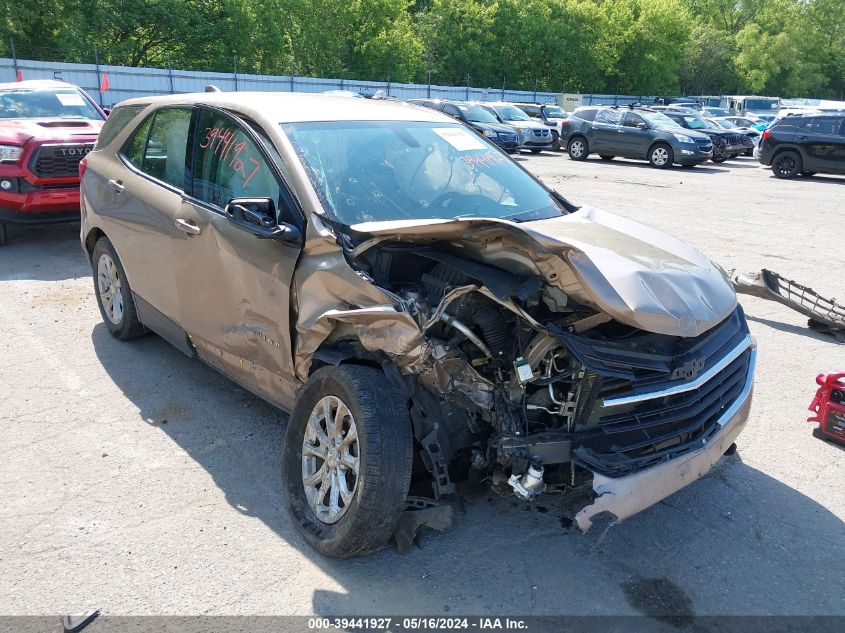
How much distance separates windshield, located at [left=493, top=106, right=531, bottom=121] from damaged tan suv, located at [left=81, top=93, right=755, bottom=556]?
22447 millimetres

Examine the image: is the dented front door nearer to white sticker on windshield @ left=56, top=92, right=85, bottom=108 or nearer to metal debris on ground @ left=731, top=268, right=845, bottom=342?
metal debris on ground @ left=731, top=268, right=845, bottom=342

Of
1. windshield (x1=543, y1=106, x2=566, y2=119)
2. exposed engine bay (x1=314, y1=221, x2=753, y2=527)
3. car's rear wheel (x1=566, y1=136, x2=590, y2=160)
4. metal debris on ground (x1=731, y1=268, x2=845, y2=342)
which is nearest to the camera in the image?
exposed engine bay (x1=314, y1=221, x2=753, y2=527)

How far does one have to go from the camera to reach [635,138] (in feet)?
73.2

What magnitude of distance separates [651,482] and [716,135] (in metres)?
24.0

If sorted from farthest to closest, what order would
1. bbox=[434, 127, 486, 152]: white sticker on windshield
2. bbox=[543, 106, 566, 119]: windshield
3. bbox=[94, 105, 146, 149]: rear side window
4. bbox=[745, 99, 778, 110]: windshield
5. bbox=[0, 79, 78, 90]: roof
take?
bbox=[745, 99, 778, 110]: windshield → bbox=[543, 106, 566, 119]: windshield → bbox=[0, 79, 78, 90]: roof → bbox=[94, 105, 146, 149]: rear side window → bbox=[434, 127, 486, 152]: white sticker on windshield

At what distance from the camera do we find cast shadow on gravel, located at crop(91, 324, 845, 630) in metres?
2.94

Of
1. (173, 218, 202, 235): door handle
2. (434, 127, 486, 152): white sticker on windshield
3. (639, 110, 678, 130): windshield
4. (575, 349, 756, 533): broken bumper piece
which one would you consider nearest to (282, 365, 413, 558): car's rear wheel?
(575, 349, 756, 533): broken bumper piece

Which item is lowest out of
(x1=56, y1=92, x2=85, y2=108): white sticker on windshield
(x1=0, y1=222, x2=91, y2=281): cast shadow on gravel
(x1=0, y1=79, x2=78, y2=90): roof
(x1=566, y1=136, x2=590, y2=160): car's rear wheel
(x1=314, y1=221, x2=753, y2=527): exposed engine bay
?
(x1=566, y1=136, x2=590, y2=160): car's rear wheel

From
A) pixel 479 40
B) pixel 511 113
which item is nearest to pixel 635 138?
pixel 511 113

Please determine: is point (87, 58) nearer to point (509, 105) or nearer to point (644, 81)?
point (509, 105)

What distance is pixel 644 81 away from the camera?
57.5 m

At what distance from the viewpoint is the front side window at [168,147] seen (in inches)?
176

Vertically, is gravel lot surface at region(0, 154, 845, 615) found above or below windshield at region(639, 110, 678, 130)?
below

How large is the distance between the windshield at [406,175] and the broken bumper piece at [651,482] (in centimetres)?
154
